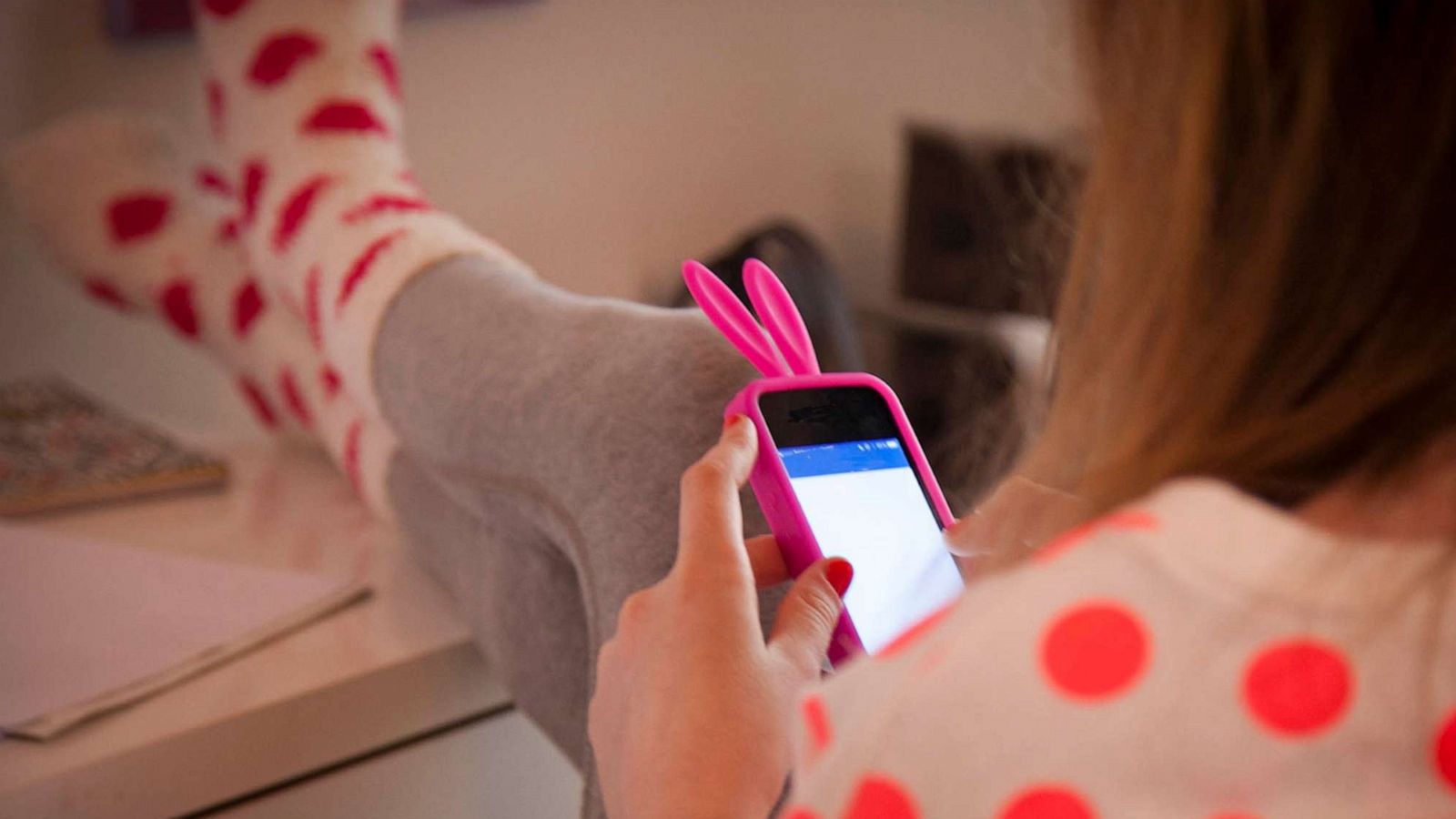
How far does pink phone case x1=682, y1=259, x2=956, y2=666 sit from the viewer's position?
1.34 ft

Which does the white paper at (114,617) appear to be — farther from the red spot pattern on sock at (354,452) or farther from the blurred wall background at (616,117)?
the blurred wall background at (616,117)

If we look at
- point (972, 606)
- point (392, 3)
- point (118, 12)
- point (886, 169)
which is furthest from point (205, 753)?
point (886, 169)

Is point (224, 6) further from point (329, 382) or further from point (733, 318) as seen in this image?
point (733, 318)

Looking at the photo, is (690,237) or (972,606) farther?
A: (690,237)

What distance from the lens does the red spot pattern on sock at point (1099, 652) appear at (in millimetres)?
227

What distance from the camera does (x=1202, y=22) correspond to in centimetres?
24

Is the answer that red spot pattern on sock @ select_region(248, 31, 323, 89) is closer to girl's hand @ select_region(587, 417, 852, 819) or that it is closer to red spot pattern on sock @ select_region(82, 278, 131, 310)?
red spot pattern on sock @ select_region(82, 278, 131, 310)

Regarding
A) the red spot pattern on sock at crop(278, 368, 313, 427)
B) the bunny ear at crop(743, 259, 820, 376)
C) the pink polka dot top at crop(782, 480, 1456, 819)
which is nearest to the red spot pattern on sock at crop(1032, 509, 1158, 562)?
the pink polka dot top at crop(782, 480, 1456, 819)

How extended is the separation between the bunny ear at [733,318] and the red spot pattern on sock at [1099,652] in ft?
0.71

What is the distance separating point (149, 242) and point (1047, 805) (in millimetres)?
842

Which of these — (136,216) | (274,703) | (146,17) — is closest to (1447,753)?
(274,703)

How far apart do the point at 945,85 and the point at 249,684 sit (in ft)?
4.62

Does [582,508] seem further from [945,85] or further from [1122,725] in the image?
[945,85]

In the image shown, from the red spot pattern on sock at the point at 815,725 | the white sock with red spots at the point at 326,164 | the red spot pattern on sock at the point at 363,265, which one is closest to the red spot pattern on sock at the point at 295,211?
the white sock with red spots at the point at 326,164
